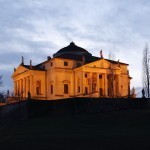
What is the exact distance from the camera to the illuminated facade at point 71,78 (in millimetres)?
95188

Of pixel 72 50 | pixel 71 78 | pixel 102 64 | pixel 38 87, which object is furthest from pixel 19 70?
pixel 102 64

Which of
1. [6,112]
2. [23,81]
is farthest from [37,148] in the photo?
[23,81]

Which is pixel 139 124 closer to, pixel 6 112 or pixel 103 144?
pixel 103 144

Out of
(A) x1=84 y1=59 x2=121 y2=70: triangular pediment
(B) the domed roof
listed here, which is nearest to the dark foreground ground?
(A) x1=84 y1=59 x2=121 y2=70: triangular pediment

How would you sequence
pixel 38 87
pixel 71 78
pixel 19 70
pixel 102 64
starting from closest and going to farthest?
pixel 102 64, pixel 71 78, pixel 38 87, pixel 19 70

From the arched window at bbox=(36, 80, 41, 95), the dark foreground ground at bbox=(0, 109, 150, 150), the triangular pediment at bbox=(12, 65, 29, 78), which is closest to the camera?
the dark foreground ground at bbox=(0, 109, 150, 150)

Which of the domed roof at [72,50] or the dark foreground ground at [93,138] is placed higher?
the domed roof at [72,50]

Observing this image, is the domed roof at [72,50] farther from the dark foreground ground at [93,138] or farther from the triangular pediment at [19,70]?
the dark foreground ground at [93,138]

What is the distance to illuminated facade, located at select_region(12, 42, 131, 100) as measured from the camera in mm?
95188

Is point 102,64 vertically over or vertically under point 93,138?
over

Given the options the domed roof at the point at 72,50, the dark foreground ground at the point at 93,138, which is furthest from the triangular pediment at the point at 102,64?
the dark foreground ground at the point at 93,138

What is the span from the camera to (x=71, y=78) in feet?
321

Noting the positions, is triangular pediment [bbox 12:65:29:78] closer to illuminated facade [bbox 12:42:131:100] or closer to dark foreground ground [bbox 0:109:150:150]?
illuminated facade [bbox 12:42:131:100]

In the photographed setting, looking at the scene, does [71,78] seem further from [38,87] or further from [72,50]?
[72,50]
